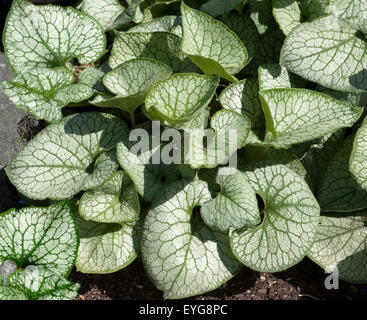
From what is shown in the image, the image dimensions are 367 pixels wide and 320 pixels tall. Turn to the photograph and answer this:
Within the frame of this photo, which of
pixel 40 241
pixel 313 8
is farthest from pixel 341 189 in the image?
pixel 40 241

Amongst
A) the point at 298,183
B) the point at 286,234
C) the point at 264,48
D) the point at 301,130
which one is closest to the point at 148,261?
the point at 286,234

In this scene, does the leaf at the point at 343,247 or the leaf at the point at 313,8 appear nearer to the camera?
the leaf at the point at 343,247

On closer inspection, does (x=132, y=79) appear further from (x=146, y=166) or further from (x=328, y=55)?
(x=328, y=55)

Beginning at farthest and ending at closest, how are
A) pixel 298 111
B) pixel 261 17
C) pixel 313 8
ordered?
pixel 261 17
pixel 313 8
pixel 298 111

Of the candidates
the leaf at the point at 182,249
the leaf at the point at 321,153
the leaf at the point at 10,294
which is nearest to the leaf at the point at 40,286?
the leaf at the point at 10,294

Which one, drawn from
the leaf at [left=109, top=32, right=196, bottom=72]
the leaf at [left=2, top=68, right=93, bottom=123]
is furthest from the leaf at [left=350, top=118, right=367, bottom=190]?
the leaf at [left=2, top=68, right=93, bottom=123]

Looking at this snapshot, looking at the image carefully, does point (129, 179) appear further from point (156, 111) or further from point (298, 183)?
point (298, 183)

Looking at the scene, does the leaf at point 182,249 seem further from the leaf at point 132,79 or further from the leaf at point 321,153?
the leaf at point 321,153
